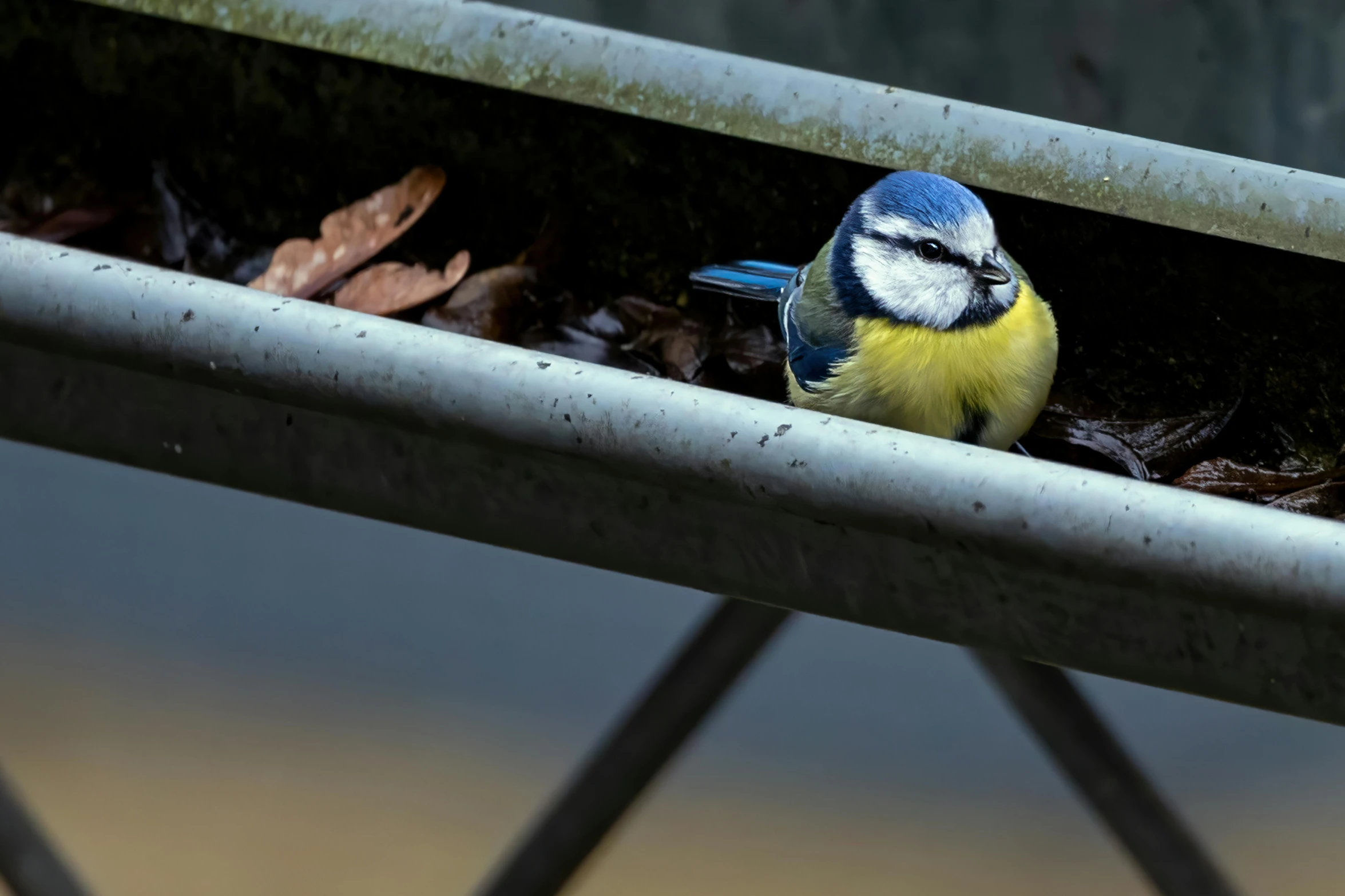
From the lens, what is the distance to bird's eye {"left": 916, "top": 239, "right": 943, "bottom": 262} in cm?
81

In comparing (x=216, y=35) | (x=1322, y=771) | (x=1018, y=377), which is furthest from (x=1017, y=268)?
(x=1322, y=771)

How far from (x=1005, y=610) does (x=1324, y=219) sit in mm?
370

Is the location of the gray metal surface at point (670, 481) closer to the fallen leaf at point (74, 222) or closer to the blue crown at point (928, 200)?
the blue crown at point (928, 200)

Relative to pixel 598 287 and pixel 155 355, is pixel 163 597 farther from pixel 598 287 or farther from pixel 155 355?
pixel 155 355

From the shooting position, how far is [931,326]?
0.81 meters

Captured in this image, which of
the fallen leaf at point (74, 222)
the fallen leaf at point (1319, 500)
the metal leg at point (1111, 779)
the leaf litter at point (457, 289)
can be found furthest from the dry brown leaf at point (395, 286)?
the fallen leaf at point (1319, 500)

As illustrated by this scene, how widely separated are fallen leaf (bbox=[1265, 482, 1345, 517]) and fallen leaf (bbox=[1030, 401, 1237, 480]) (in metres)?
0.06

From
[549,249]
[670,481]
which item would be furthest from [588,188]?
[670,481]

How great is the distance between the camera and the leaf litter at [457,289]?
98 centimetres

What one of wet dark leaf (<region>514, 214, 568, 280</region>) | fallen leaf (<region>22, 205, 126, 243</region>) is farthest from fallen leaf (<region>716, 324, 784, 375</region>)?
fallen leaf (<region>22, 205, 126, 243</region>)

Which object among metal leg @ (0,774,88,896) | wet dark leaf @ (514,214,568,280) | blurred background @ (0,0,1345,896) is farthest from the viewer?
blurred background @ (0,0,1345,896)

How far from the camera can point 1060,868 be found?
4.42 ft

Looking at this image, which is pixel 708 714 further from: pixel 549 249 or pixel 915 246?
pixel 549 249

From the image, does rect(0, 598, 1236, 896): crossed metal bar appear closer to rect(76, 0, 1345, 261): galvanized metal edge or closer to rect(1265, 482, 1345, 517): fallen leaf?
rect(1265, 482, 1345, 517): fallen leaf
